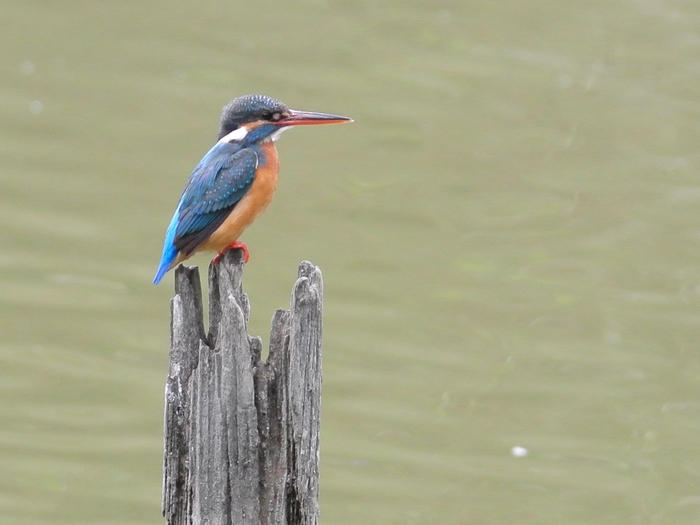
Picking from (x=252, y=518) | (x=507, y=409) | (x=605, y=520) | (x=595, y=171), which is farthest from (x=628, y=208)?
(x=252, y=518)

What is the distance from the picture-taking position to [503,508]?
7668 millimetres

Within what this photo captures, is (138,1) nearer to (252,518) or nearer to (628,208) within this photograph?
(628,208)

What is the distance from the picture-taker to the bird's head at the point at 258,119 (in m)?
5.22

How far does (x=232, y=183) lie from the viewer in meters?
5.11

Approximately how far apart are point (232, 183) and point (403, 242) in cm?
510

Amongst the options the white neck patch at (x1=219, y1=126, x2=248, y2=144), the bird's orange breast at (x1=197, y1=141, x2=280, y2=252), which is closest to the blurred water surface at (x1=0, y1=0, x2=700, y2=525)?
the bird's orange breast at (x1=197, y1=141, x2=280, y2=252)

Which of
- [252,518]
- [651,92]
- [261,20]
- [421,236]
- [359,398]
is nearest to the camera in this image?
[252,518]

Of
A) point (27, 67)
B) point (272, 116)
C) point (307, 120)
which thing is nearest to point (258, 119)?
point (272, 116)

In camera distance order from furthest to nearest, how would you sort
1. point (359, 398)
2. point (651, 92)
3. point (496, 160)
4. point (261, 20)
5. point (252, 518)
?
point (261, 20)
point (651, 92)
point (496, 160)
point (359, 398)
point (252, 518)

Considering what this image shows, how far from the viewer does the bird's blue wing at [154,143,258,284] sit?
196 inches

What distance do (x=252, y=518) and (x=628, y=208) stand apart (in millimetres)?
7390

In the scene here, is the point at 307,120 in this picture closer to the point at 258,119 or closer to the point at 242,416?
the point at 258,119

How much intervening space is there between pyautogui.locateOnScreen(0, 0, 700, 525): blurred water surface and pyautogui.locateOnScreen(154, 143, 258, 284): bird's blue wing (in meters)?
2.86

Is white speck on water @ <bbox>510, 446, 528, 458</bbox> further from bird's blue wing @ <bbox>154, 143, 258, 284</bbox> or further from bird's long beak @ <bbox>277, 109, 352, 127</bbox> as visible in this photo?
bird's blue wing @ <bbox>154, 143, 258, 284</bbox>
